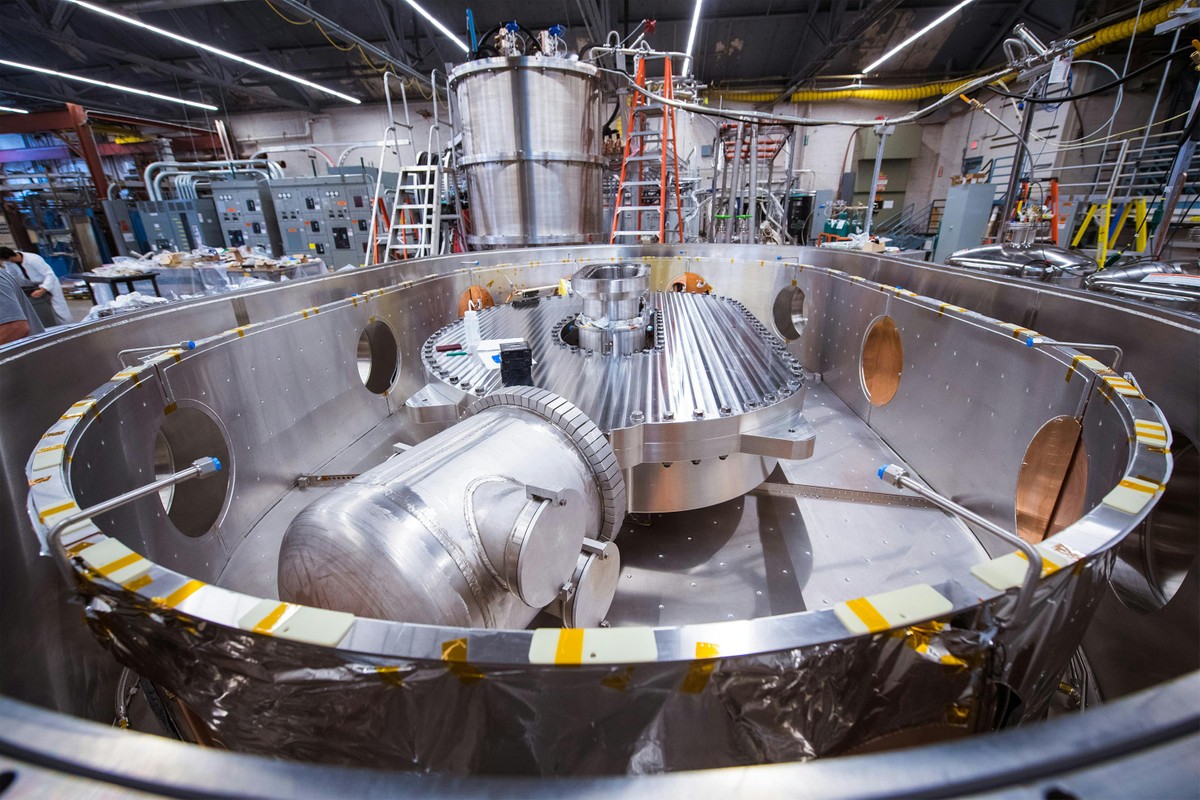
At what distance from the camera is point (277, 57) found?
28.3 ft

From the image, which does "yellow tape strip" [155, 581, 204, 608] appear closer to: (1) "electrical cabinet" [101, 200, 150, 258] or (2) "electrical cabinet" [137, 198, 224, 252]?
(2) "electrical cabinet" [137, 198, 224, 252]

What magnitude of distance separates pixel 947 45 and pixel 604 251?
909 centimetres

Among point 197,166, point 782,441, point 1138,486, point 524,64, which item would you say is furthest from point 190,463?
point 197,166

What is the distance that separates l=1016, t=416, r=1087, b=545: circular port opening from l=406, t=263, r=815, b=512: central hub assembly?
615mm

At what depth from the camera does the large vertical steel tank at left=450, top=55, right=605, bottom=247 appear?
11.3 feet

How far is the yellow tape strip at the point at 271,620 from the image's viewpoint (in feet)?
1.55

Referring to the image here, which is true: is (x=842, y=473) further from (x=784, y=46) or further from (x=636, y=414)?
(x=784, y=46)

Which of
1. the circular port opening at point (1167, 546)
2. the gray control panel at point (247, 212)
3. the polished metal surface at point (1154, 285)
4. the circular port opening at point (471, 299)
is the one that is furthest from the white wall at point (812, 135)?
the circular port opening at point (1167, 546)

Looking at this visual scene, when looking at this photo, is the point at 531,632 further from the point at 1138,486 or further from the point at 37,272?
the point at 37,272

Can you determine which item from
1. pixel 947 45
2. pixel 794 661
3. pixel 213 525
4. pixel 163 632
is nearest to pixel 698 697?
pixel 794 661

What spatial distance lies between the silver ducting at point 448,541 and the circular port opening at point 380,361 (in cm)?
180

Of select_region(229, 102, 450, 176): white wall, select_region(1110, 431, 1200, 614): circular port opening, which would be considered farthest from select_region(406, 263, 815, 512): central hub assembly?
select_region(229, 102, 450, 176): white wall

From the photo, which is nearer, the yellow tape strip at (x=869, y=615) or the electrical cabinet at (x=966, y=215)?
the yellow tape strip at (x=869, y=615)

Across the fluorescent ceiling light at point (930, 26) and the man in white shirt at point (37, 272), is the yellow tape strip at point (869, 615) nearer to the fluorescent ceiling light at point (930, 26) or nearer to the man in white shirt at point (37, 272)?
the man in white shirt at point (37, 272)
